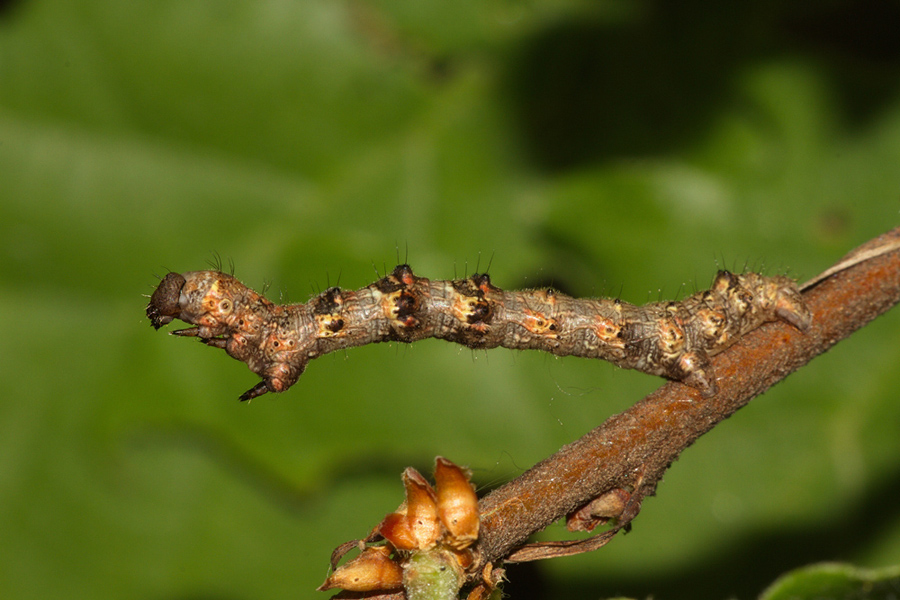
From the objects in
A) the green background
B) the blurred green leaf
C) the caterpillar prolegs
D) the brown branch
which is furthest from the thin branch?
the green background

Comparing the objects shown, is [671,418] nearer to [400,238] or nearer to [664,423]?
[664,423]

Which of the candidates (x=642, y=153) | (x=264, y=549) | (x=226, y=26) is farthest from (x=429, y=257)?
(x=264, y=549)

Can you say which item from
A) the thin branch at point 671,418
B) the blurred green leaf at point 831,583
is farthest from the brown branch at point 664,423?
the blurred green leaf at point 831,583

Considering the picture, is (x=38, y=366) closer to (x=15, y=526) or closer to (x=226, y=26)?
(x=15, y=526)

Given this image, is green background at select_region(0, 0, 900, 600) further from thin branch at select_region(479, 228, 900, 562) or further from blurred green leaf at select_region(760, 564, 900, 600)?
blurred green leaf at select_region(760, 564, 900, 600)

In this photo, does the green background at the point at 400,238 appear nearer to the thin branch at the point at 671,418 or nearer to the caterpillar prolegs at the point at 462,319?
the caterpillar prolegs at the point at 462,319
